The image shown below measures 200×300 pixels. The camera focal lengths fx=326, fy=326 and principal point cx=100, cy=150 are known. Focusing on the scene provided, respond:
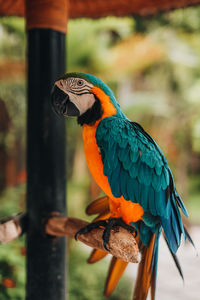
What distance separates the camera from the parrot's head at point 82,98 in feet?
2.23

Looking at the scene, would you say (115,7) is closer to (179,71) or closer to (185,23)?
(179,71)

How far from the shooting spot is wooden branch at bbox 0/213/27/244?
896 mm

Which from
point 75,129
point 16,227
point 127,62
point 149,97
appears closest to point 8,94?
point 75,129

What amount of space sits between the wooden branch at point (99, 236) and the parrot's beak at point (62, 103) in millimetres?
288

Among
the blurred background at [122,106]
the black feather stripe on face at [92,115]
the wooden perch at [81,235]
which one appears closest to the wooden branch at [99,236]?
the wooden perch at [81,235]

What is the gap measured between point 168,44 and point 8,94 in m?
2.06

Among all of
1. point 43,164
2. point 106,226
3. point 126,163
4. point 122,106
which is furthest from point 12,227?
point 122,106

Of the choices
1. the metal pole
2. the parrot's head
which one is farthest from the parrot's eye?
the metal pole

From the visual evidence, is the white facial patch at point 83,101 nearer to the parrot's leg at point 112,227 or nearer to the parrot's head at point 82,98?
the parrot's head at point 82,98

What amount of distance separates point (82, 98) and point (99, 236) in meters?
0.33

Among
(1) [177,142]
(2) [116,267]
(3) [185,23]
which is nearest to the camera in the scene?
(2) [116,267]

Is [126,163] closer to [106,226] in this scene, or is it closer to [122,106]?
[106,226]

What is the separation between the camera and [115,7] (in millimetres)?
1200

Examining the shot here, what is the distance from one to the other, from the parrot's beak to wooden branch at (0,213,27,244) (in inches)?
15.7
